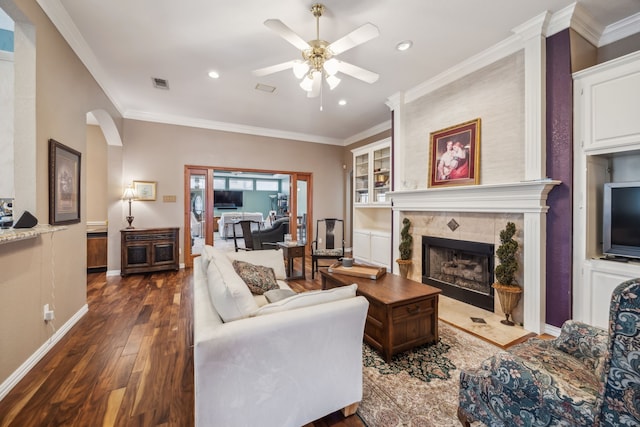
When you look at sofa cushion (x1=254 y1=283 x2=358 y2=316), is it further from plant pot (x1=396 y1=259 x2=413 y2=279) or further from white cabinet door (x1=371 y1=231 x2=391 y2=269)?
white cabinet door (x1=371 y1=231 x2=391 y2=269)

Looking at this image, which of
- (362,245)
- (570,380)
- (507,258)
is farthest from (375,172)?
(570,380)

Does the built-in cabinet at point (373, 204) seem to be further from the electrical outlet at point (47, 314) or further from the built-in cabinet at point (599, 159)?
the electrical outlet at point (47, 314)

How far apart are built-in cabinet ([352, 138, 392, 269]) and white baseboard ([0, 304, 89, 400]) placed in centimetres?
446

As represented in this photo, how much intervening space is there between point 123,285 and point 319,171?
15.1 feet

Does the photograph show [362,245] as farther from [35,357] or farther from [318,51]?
[35,357]

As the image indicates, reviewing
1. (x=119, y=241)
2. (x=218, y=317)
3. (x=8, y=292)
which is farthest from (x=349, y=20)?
(x=119, y=241)

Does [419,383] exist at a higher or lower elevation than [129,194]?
lower

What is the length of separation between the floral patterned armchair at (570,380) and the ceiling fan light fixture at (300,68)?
2501 millimetres

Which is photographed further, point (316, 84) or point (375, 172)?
point (375, 172)

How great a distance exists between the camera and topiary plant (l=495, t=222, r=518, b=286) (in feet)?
8.85

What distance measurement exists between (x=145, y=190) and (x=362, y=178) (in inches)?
173

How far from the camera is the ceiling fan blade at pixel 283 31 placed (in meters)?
1.92

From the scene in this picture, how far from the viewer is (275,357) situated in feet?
4.19

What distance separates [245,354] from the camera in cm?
121
